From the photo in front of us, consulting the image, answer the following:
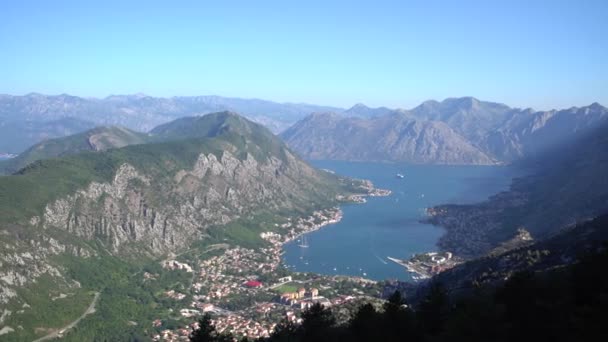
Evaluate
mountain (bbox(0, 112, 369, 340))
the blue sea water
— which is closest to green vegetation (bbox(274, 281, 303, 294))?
the blue sea water

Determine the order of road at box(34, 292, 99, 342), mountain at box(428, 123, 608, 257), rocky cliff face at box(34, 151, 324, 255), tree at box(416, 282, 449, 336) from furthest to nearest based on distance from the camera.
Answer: mountain at box(428, 123, 608, 257), rocky cliff face at box(34, 151, 324, 255), road at box(34, 292, 99, 342), tree at box(416, 282, 449, 336)

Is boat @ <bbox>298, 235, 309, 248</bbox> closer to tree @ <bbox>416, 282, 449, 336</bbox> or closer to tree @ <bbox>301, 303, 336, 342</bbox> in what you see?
tree @ <bbox>301, 303, 336, 342</bbox>

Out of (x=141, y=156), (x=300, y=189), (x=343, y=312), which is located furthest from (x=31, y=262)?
(x=300, y=189)

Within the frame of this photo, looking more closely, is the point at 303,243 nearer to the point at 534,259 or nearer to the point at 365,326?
the point at 534,259

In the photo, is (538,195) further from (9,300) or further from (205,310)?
(9,300)

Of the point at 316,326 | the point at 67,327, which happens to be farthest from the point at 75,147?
the point at 316,326

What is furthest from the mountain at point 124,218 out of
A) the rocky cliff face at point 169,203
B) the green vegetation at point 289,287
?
the green vegetation at point 289,287

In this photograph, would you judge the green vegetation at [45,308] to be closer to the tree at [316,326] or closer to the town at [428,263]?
the tree at [316,326]
